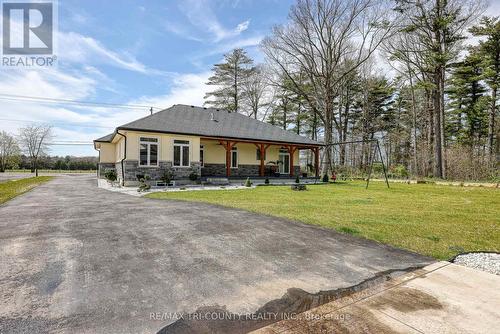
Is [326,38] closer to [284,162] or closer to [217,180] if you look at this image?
[284,162]

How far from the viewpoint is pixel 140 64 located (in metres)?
20.8

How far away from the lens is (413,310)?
7.69ft

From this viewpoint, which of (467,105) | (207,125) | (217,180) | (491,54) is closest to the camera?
(217,180)

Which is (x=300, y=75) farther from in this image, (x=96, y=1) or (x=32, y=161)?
(x=32, y=161)

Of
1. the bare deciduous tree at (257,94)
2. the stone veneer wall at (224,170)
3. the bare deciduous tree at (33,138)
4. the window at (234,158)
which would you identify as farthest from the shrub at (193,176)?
the bare deciduous tree at (33,138)

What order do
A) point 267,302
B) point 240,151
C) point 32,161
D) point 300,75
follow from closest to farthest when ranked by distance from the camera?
point 267,302, point 240,151, point 300,75, point 32,161

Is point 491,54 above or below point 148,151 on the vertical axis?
above

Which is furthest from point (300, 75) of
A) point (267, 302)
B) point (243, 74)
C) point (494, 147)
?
point (267, 302)

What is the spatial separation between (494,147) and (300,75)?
1700 cm

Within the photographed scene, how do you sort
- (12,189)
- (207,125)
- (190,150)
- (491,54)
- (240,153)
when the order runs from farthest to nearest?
(491,54) → (240,153) → (207,125) → (190,150) → (12,189)

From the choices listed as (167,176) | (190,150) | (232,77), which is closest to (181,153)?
(190,150)

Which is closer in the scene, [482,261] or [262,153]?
[482,261]

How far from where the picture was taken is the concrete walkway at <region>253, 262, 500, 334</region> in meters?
2.06

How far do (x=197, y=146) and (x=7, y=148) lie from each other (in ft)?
140
